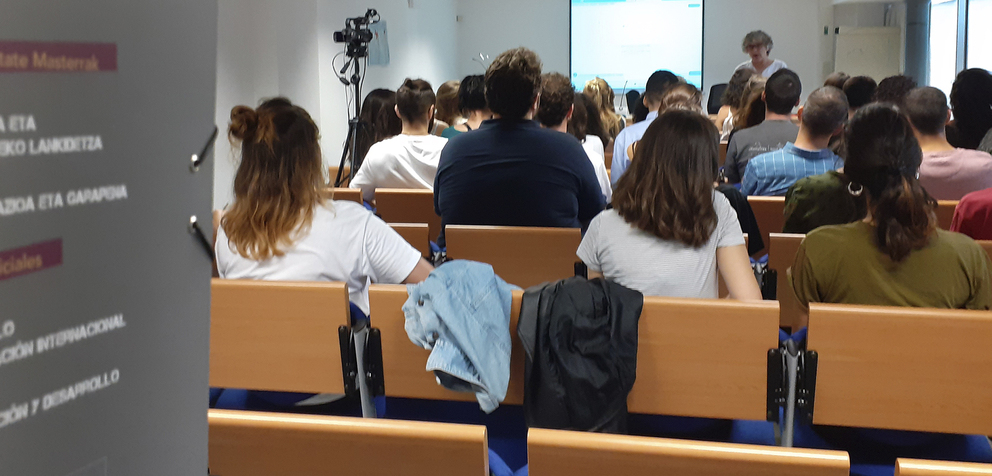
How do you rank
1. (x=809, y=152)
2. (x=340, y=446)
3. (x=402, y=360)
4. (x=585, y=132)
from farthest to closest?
(x=585, y=132) → (x=809, y=152) → (x=402, y=360) → (x=340, y=446)

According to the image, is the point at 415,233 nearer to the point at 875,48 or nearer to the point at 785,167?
the point at 785,167

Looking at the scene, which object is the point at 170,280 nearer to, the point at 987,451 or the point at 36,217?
the point at 36,217

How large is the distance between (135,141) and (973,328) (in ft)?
5.17

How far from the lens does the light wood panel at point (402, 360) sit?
1811 millimetres

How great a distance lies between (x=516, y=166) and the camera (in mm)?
3025

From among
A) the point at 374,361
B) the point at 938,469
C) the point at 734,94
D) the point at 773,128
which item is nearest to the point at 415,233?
the point at 374,361

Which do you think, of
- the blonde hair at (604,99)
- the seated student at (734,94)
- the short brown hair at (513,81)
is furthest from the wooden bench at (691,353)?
the seated student at (734,94)

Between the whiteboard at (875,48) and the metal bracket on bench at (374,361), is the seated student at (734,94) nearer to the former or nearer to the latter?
the metal bracket on bench at (374,361)

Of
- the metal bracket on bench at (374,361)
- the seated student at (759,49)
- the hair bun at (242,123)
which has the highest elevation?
the seated student at (759,49)

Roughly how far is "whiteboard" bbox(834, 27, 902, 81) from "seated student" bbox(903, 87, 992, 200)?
26.3 feet

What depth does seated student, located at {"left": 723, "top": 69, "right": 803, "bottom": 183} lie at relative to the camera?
409 cm

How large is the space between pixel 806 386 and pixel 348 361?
1.03 metres

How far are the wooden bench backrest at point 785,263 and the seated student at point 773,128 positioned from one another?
4.97ft

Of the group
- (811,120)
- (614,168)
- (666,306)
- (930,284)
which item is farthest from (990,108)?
(666,306)
